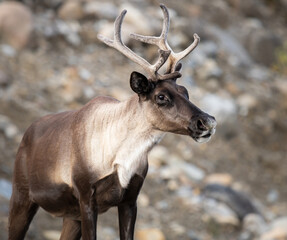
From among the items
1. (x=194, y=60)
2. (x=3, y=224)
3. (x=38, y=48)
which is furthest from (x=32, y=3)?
(x=3, y=224)

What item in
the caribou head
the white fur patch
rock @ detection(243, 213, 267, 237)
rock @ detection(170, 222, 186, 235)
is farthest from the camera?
rock @ detection(243, 213, 267, 237)

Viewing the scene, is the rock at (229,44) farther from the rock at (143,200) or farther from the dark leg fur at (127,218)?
the dark leg fur at (127,218)

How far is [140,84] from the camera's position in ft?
20.0

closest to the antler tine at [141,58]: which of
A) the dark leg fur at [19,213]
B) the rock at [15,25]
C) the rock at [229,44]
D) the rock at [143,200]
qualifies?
the dark leg fur at [19,213]

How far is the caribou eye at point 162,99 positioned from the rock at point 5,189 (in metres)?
5.45

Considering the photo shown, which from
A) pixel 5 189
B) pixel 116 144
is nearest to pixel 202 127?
pixel 116 144

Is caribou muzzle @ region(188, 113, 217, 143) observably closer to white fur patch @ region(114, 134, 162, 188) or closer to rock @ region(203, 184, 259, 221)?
white fur patch @ region(114, 134, 162, 188)

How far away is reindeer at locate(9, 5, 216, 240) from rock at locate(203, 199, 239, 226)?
7.79 metres

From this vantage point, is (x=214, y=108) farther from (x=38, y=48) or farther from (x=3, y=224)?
(x=3, y=224)

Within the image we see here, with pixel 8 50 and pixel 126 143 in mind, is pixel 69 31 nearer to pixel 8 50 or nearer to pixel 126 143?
pixel 8 50

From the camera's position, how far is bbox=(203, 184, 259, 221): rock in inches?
576

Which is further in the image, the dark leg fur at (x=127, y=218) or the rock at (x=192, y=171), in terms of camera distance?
the rock at (x=192, y=171)

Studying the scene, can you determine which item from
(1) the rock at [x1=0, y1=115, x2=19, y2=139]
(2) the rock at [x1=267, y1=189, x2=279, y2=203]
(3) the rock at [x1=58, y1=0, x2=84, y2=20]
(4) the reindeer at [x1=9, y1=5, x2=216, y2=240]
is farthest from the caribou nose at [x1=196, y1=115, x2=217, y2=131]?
(3) the rock at [x1=58, y1=0, x2=84, y2=20]

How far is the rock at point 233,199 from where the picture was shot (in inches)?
576
